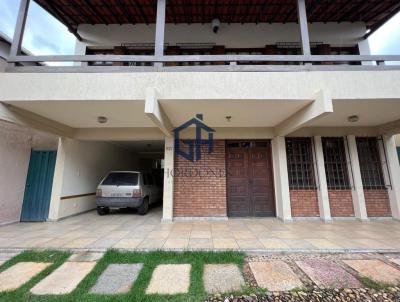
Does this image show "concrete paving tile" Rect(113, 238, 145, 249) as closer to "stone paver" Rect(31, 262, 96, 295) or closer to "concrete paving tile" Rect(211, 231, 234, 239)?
"stone paver" Rect(31, 262, 96, 295)

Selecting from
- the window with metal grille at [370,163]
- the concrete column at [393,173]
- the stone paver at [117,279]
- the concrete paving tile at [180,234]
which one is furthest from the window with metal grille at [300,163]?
the stone paver at [117,279]

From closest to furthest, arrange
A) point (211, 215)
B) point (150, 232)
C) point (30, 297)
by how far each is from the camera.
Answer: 1. point (30, 297)
2. point (150, 232)
3. point (211, 215)

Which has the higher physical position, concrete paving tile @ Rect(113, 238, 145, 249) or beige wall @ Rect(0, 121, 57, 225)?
beige wall @ Rect(0, 121, 57, 225)

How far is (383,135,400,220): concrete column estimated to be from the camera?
554 centimetres

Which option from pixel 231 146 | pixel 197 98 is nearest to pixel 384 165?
pixel 231 146

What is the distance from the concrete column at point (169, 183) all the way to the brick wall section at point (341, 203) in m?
4.93

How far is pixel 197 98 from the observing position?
3791mm

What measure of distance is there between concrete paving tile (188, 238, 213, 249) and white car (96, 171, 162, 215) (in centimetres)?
293

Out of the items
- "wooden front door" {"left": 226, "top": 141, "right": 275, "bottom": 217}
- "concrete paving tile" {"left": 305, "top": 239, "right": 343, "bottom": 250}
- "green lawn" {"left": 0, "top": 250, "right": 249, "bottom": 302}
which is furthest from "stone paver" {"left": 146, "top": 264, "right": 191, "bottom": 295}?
"wooden front door" {"left": 226, "top": 141, "right": 275, "bottom": 217}

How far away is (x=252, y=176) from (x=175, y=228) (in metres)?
2.92

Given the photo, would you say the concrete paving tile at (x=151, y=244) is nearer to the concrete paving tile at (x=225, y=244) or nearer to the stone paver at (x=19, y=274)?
the concrete paving tile at (x=225, y=244)

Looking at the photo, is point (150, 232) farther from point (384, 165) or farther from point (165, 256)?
point (384, 165)

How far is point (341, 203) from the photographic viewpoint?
5707mm

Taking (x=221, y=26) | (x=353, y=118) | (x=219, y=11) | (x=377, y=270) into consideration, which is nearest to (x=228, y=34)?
(x=221, y=26)
